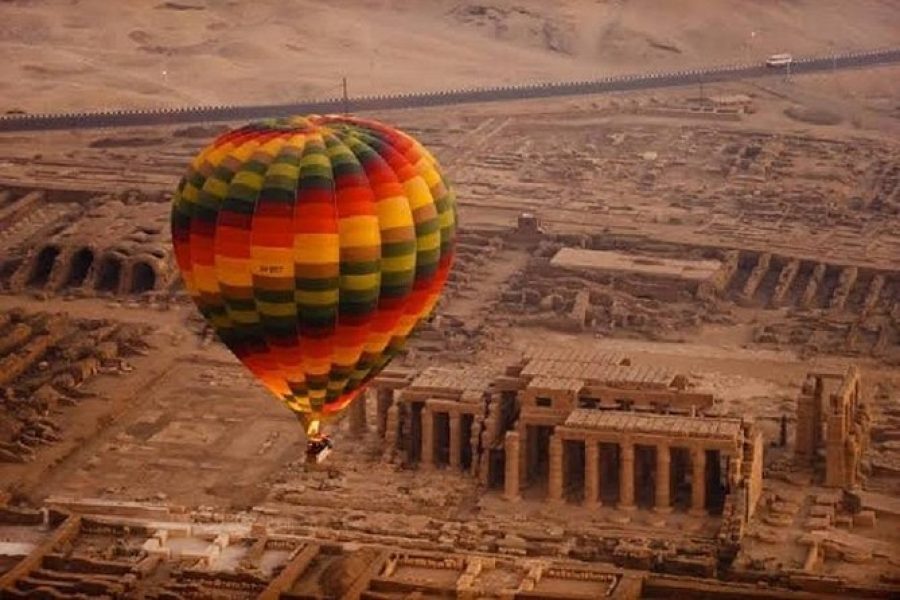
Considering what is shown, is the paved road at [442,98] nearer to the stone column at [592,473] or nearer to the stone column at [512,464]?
the stone column at [512,464]

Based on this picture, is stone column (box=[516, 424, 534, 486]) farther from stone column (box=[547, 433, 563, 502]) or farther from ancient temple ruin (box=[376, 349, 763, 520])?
stone column (box=[547, 433, 563, 502])

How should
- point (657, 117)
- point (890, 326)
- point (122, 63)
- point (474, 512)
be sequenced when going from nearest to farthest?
point (474, 512) → point (890, 326) → point (657, 117) → point (122, 63)

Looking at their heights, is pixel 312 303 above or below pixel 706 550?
above

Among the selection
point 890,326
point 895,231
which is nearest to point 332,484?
point 890,326

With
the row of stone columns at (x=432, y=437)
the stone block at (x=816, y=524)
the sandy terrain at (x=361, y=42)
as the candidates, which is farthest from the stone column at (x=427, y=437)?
the sandy terrain at (x=361, y=42)

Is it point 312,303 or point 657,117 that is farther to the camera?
point 657,117

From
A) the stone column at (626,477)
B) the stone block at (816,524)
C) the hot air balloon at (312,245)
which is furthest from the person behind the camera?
the stone column at (626,477)

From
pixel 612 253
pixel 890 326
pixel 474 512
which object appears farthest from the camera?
pixel 612 253

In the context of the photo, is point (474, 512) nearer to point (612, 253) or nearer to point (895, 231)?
point (612, 253)
